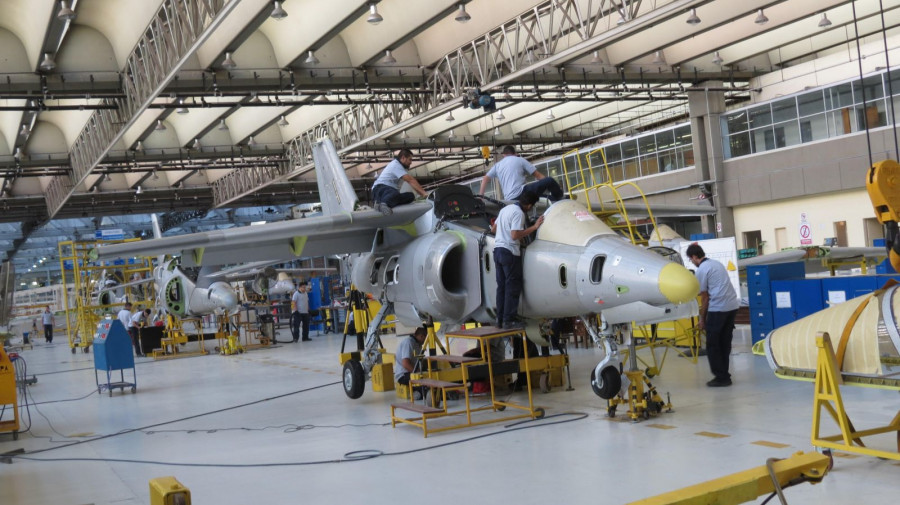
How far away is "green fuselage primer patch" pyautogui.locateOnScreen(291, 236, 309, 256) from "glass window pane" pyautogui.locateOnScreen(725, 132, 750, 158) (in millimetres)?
22463

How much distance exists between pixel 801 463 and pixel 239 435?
6679mm

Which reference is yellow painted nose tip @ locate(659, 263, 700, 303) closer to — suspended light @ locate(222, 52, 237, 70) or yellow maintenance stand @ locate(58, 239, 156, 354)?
suspended light @ locate(222, 52, 237, 70)

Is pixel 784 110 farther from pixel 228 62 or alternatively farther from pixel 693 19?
pixel 228 62

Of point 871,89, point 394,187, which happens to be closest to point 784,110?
point 871,89

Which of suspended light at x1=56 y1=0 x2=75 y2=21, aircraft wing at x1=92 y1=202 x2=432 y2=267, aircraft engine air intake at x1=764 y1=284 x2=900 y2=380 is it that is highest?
suspended light at x1=56 y1=0 x2=75 y2=21

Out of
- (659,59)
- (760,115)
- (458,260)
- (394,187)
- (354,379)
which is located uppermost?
(659,59)

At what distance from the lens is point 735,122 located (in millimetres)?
29047

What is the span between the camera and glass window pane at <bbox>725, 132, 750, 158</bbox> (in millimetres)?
28872

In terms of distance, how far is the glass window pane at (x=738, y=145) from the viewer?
2887 cm

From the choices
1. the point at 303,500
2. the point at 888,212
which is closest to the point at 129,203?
the point at 303,500

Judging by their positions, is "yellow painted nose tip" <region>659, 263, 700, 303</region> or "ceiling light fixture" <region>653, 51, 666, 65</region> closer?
"yellow painted nose tip" <region>659, 263, 700, 303</region>

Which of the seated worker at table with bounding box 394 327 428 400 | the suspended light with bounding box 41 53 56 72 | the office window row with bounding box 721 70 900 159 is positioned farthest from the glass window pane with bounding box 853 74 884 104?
the suspended light with bounding box 41 53 56 72

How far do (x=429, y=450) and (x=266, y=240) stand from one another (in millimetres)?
4258

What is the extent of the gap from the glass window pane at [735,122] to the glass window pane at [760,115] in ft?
0.93
